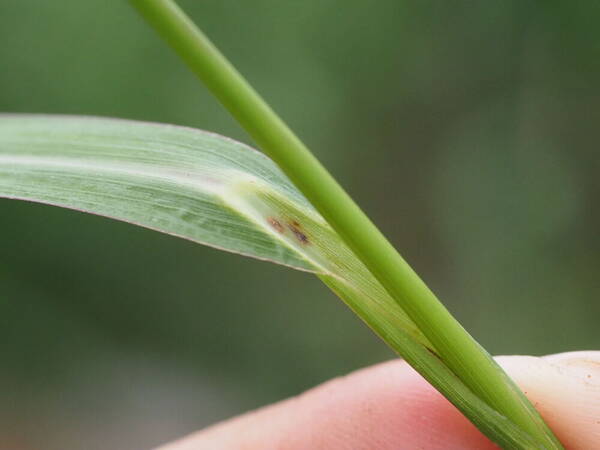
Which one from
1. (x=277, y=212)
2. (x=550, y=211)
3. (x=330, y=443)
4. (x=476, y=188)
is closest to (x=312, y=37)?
(x=476, y=188)

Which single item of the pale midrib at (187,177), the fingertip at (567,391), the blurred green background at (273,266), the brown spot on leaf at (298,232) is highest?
the blurred green background at (273,266)

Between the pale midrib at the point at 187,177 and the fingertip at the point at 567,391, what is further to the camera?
the fingertip at the point at 567,391

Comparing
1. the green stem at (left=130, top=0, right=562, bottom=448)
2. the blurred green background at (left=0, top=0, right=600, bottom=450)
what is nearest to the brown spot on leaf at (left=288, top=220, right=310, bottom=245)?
the green stem at (left=130, top=0, right=562, bottom=448)

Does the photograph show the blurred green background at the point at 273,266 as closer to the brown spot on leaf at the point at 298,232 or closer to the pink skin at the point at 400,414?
the pink skin at the point at 400,414

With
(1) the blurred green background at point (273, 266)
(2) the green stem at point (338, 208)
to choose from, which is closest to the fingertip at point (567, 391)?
(2) the green stem at point (338, 208)

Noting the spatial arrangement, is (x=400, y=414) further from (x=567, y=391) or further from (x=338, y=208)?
(x=338, y=208)

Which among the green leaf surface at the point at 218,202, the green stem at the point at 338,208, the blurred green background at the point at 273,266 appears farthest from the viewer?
the blurred green background at the point at 273,266

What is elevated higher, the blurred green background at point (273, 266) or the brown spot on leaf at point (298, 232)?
the blurred green background at point (273, 266)

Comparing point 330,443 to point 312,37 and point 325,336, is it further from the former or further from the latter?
point 312,37
